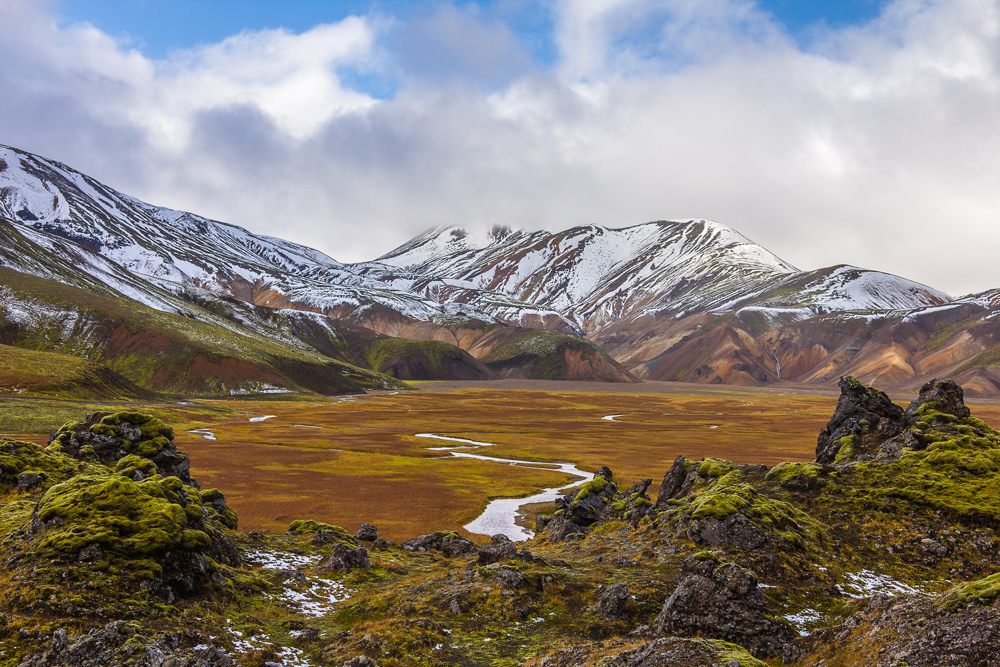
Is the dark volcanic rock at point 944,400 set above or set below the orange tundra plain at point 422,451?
above

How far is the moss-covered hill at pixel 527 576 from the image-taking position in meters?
13.6

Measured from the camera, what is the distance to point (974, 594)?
12094mm

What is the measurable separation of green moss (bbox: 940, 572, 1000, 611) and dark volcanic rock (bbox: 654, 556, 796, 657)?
188 inches

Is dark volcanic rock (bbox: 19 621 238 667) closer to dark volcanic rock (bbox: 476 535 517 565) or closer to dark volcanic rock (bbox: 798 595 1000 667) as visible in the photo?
→ dark volcanic rock (bbox: 476 535 517 565)

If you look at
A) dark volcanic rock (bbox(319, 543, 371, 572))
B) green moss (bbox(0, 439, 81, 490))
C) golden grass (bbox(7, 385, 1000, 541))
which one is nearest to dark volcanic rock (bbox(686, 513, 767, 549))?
dark volcanic rock (bbox(319, 543, 371, 572))

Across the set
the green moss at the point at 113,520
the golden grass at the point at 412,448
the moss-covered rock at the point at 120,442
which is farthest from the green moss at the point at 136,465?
the golden grass at the point at 412,448

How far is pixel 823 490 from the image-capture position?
2908 cm

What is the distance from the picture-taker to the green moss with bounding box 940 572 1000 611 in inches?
466

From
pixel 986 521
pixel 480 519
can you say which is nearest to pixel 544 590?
pixel 986 521

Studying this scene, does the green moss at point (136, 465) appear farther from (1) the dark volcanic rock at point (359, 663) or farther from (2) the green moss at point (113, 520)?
(1) the dark volcanic rock at point (359, 663)

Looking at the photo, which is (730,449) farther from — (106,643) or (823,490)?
(106,643)

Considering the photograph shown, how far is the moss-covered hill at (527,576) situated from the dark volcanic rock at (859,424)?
8.08 ft

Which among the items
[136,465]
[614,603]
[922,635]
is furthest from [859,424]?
[136,465]

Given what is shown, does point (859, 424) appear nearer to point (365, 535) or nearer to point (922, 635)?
point (922, 635)
